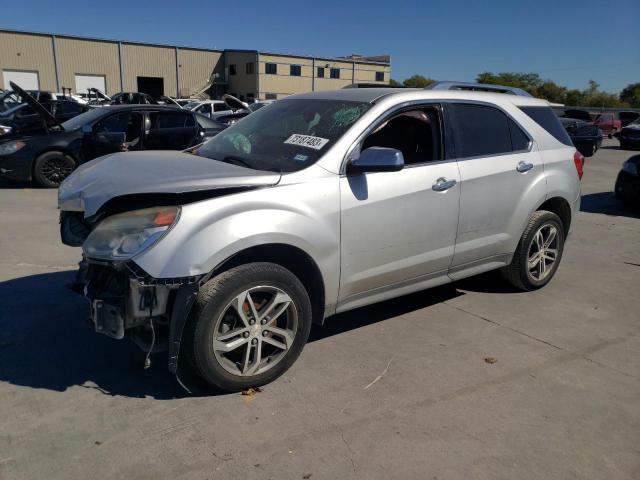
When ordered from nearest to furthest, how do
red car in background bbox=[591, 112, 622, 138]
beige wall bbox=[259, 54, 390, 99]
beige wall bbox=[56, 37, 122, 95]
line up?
red car in background bbox=[591, 112, 622, 138] < beige wall bbox=[56, 37, 122, 95] < beige wall bbox=[259, 54, 390, 99]

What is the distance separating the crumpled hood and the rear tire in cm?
698

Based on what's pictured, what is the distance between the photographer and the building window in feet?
183

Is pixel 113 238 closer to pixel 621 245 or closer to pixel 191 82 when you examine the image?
pixel 621 245

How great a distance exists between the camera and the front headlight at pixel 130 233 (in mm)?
2811

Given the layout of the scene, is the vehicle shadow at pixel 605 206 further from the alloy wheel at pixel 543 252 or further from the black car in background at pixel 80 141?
the black car in background at pixel 80 141

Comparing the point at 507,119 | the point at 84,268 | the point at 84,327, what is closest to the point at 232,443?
the point at 84,268

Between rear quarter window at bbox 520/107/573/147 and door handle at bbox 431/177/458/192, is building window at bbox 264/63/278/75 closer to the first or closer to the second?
rear quarter window at bbox 520/107/573/147

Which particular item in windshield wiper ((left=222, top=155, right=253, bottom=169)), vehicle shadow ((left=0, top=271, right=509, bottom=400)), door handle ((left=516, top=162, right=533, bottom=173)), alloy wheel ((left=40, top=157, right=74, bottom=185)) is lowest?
vehicle shadow ((left=0, top=271, right=509, bottom=400))

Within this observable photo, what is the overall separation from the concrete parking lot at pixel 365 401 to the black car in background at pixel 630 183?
Result: 17.4 ft

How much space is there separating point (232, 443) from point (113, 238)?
126cm

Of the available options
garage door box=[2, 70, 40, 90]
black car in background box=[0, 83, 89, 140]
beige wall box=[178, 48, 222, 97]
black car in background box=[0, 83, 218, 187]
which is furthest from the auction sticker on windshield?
beige wall box=[178, 48, 222, 97]

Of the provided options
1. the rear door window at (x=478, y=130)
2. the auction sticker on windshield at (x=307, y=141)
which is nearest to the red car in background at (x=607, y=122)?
the rear door window at (x=478, y=130)

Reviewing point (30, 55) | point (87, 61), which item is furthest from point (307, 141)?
point (87, 61)

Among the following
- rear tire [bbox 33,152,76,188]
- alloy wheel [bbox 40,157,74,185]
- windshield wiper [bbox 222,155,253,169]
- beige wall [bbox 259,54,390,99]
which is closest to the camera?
windshield wiper [bbox 222,155,253,169]
